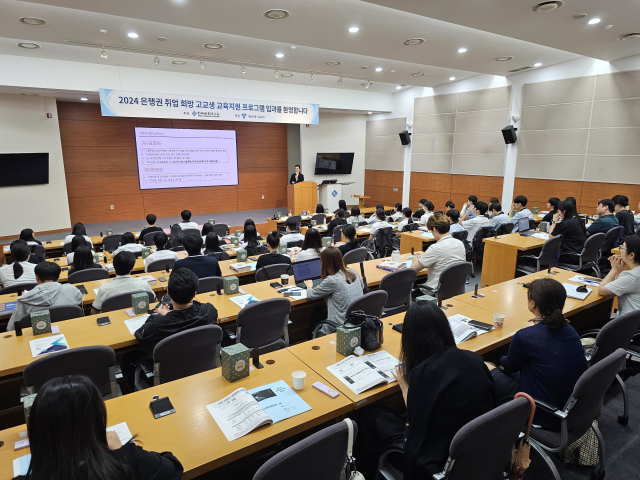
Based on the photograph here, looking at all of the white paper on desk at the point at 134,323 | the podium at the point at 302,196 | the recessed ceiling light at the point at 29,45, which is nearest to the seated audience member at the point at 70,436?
the white paper on desk at the point at 134,323

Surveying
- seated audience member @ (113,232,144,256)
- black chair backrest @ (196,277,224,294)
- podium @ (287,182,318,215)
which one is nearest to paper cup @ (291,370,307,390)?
black chair backrest @ (196,277,224,294)

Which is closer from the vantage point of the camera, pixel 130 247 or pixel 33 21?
pixel 33 21

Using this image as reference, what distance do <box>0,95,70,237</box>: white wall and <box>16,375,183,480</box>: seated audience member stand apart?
10.6 meters

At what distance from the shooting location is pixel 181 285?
272 centimetres

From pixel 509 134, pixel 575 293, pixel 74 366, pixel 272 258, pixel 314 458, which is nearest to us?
pixel 314 458

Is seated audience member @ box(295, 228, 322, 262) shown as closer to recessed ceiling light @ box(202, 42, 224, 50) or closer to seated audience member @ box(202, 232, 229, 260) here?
seated audience member @ box(202, 232, 229, 260)

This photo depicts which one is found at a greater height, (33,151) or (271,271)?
(33,151)

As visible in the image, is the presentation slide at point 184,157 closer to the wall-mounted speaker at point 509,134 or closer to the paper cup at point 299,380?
the wall-mounted speaker at point 509,134

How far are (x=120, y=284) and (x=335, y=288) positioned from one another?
6.87ft

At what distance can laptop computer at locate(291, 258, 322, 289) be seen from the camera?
393cm

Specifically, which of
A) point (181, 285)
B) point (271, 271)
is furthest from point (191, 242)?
point (181, 285)

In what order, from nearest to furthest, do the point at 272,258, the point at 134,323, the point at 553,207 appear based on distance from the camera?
1. the point at 134,323
2. the point at 272,258
3. the point at 553,207

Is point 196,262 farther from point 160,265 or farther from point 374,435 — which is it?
point 374,435

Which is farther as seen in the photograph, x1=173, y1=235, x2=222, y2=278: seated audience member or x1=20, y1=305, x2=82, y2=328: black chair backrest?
x1=173, y1=235, x2=222, y2=278: seated audience member
